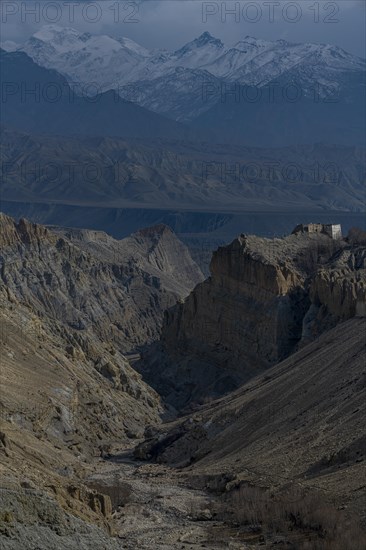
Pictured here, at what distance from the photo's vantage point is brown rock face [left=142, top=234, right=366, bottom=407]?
67.0 m

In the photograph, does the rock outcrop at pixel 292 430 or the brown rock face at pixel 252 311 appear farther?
the brown rock face at pixel 252 311

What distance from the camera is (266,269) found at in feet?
238

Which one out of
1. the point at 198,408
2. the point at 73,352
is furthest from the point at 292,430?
the point at 73,352

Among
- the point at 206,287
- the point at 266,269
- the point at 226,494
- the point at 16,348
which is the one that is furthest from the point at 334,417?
the point at 206,287

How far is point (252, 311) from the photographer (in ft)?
238

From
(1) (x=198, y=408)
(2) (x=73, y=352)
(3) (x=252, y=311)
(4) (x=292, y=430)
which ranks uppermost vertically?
(3) (x=252, y=311)

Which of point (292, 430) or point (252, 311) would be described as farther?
point (252, 311)

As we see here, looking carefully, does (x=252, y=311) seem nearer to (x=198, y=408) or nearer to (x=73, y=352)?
(x=73, y=352)

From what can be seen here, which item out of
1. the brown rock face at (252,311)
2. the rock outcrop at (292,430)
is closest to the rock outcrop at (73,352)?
the rock outcrop at (292,430)

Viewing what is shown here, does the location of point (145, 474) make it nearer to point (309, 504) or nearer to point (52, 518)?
point (309, 504)

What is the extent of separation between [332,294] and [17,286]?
35734mm

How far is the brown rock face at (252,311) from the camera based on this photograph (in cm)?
6700

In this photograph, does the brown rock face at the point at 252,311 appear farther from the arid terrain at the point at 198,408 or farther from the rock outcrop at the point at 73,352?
the rock outcrop at the point at 73,352

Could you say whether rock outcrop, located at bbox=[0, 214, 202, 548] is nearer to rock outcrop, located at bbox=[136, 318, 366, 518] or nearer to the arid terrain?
the arid terrain
